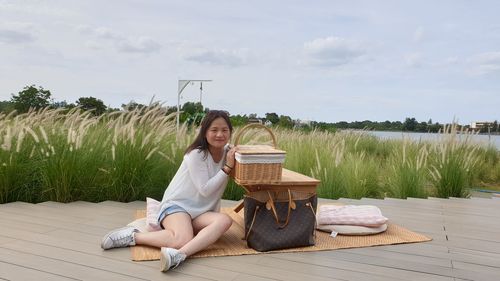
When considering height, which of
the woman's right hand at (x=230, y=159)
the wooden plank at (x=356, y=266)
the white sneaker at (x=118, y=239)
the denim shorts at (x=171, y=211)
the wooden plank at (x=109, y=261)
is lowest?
the wooden plank at (x=109, y=261)

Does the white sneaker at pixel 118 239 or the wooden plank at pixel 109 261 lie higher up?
the white sneaker at pixel 118 239

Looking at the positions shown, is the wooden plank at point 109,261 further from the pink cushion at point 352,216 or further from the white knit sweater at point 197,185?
the pink cushion at point 352,216

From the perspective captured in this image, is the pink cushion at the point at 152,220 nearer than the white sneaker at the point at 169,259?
No

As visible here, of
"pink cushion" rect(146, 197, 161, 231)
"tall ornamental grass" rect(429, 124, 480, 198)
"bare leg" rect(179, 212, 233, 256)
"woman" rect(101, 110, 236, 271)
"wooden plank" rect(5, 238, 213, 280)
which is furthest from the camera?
"tall ornamental grass" rect(429, 124, 480, 198)

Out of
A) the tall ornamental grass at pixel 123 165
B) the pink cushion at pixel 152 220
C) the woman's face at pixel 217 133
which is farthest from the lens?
the tall ornamental grass at pixel 123 165

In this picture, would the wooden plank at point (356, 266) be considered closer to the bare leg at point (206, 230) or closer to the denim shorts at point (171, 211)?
the bare leg at point (206, 230)

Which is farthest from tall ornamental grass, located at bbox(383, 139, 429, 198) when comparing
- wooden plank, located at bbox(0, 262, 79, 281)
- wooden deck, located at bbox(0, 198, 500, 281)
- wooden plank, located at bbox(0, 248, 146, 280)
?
wooden plank, located at bbox(0, 262, 79, 281)

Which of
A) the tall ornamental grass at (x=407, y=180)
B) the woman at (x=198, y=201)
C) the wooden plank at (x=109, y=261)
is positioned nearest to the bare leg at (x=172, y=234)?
the woman at (x=198, y=201)

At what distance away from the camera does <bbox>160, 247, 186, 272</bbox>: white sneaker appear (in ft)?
7.95

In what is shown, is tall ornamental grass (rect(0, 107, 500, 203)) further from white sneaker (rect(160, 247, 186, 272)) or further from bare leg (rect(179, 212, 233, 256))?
white sneaker (rect(160, 247, 186, 272))

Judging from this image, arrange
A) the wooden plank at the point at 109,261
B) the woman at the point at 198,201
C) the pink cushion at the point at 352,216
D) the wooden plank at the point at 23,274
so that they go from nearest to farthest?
the wooden plank at the point at 23,274, the wooden plank at the point at 109,261, the woman at the point at 198,201, the pink cushion at the point at 352,216

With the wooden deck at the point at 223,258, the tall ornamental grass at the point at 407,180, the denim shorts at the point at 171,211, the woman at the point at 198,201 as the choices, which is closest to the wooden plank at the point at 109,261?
the wooden deck at the point at 223,258

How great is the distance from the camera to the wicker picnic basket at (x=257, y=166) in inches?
110

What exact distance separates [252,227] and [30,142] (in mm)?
2746
